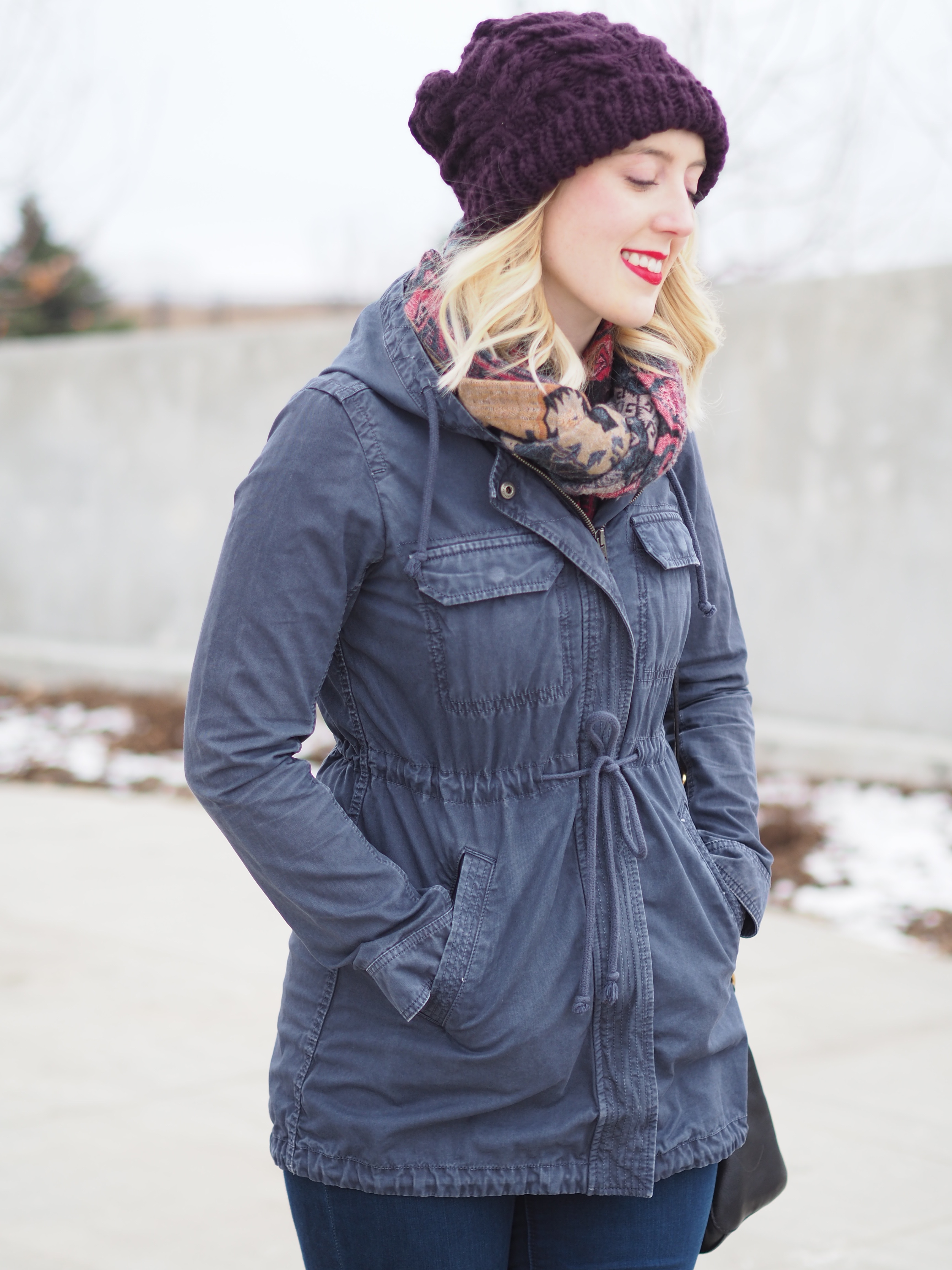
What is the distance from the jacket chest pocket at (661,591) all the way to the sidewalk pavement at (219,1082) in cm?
176

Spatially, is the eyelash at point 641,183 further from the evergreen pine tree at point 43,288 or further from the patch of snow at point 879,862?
the evergreen pine tree at point 43,288

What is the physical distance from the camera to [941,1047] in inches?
158

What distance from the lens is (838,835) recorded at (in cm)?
586

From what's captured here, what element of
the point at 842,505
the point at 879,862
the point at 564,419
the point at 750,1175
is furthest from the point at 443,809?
the point at 842,505

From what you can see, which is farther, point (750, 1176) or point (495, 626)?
point (750, 1176)

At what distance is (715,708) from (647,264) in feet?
2.10

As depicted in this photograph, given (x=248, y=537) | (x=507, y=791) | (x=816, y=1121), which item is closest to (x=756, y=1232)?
(x=816, y=1121)

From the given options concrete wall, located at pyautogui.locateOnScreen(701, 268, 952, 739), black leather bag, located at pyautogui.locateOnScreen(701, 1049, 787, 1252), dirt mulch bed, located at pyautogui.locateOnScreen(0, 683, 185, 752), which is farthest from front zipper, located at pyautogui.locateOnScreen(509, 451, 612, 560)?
dirt mulch bed, located at pyautogui.locateOnScreen(0, 683, 185, 752)

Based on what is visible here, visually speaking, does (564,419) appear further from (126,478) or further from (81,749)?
(126,478)

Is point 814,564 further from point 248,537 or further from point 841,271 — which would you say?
point 248,537

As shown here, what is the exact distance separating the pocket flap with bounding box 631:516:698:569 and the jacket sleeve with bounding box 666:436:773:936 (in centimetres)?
12

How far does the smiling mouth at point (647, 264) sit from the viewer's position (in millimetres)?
1725

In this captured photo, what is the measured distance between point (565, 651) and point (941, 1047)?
9.47 feet

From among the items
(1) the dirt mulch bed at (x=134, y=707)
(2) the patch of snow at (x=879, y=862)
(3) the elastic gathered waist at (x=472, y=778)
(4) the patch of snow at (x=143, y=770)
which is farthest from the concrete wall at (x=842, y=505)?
(3) the elastic gathered waist at (x=472, y=778)
